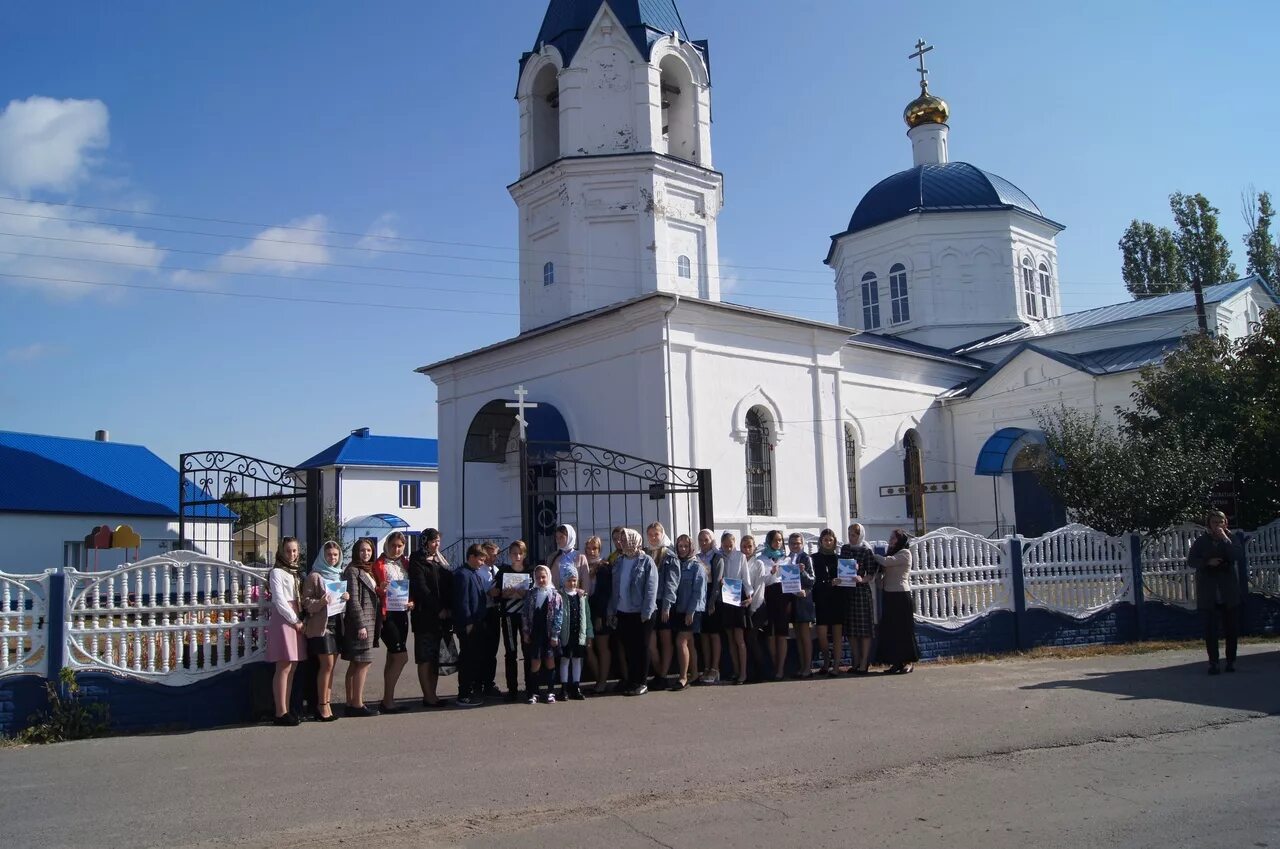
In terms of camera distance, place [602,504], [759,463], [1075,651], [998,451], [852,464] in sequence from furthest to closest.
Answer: [998,451], [852,464], [759,463], [602,504], [1075,651]

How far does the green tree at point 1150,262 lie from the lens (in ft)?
131

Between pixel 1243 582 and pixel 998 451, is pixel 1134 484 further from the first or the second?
pixel 998 451

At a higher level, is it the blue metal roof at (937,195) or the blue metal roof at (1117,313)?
the blue metal roof at (937,195)

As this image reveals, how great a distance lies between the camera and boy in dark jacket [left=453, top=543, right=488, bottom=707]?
9.59 metres

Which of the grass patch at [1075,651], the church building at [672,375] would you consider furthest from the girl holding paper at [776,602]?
the church building at [672,375]

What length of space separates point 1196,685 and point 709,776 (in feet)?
19.8

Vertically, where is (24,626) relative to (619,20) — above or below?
below

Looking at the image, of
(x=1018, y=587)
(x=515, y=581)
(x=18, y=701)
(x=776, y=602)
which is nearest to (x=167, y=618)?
(x=18, y=701)

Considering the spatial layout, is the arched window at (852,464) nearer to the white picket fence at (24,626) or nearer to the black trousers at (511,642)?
the black trousers at (511,642)

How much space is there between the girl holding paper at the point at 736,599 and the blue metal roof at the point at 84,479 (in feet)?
54.7

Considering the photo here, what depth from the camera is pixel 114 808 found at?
19.9 feet

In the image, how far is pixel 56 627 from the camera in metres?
8.30

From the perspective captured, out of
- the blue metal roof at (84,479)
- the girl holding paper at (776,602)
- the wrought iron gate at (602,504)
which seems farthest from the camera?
the blue metal roof at (84,479)

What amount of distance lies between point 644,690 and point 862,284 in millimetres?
24204
